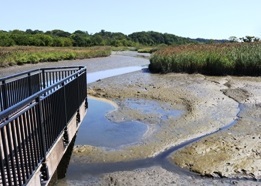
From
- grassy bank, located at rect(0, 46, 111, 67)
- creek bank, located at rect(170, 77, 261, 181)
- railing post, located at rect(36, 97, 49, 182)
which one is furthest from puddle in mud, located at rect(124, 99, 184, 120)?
grassy bank, located at rect(0, 46, 111, 67)

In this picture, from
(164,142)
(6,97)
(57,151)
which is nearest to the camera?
(57,151)

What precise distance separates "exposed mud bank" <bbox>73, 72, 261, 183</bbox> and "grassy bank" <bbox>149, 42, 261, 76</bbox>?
190cm

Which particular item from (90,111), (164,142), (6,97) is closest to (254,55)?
(90,111)

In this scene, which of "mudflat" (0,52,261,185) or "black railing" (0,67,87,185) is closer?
"black railing" (0,67,87,185)

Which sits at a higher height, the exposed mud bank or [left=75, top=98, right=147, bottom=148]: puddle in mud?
the exposed mud bank

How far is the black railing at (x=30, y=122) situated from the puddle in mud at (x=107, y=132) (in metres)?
1.99

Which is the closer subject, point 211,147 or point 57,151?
point 57,151

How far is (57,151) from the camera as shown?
20.3ft

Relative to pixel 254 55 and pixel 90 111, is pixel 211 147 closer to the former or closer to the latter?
pixel 90 111

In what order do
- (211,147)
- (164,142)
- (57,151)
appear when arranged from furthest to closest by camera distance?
(164,142) → (211,147) → (57,151)

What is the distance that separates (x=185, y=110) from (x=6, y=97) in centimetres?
844

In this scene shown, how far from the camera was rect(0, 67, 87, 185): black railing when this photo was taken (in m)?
3.98

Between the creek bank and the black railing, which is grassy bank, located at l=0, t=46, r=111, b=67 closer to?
the black railing

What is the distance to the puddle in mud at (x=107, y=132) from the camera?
34.9 ft
